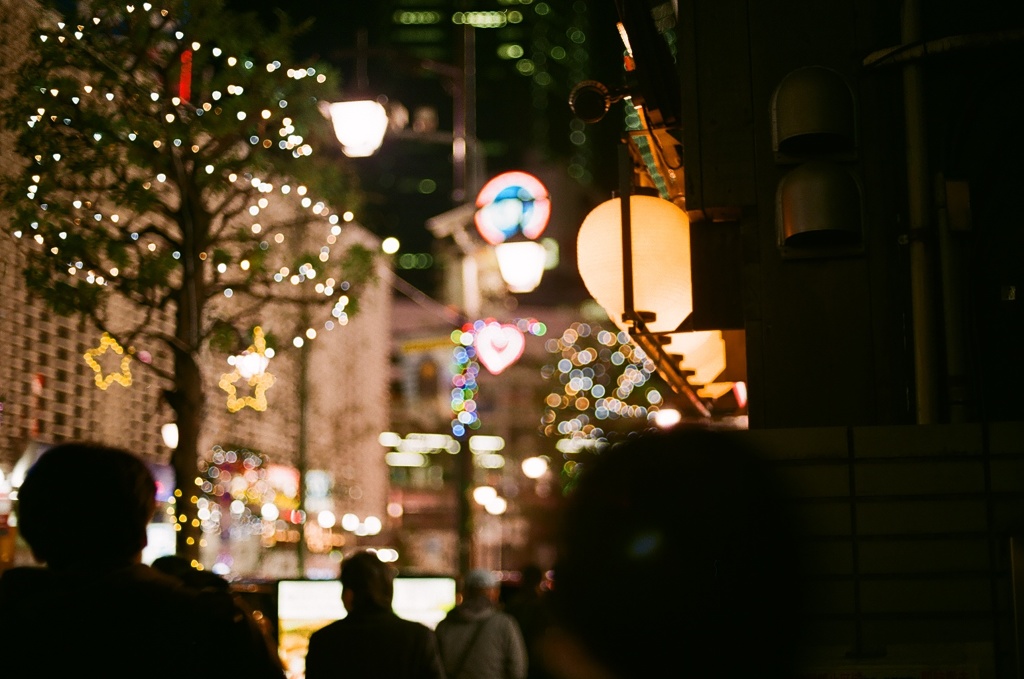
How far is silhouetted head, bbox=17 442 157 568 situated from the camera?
126 inches

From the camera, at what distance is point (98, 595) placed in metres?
3.14

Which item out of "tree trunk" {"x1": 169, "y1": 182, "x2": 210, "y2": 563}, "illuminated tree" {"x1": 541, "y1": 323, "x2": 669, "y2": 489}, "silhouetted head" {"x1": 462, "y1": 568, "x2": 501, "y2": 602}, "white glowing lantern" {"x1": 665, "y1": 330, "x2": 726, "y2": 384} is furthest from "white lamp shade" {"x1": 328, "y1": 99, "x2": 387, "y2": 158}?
"illuminated tree" {"x1": 541, "y1": 323, "x2": 669, "y2": 489}

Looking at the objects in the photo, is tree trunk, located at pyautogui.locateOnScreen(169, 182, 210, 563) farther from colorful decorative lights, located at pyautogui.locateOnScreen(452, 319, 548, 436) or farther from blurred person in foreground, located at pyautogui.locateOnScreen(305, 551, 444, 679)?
blurred person in foreground, located at pyautogui.locateOnScreen(305, 551, 444, 679)

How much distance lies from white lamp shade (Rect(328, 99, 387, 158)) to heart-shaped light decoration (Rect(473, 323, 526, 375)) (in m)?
5.57

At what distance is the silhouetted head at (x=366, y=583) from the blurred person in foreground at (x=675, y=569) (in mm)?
4576

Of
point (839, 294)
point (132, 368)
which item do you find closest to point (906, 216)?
point (839, 294)

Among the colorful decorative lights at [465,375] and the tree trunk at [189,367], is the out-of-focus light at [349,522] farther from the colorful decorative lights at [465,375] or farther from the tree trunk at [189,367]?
the tree trunk at [189,367]

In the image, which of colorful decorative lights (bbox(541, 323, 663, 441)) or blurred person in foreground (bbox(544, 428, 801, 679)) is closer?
blurred person in foreground (bbox(544, 428, 801, 679))

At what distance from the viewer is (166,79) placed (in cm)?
1449

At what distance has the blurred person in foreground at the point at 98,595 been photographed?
122 inches

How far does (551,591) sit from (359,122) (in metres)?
15.2

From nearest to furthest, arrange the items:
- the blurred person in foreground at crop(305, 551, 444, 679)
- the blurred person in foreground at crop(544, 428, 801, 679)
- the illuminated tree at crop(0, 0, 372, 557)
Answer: the blurred person in foreground at crop(544, 428, 801, 679) → the blurred person in foreground at crop(305, 551, 444, 679) → the illuminated tree at crop(0, 0, 372, 557)

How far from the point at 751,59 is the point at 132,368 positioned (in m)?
20.9

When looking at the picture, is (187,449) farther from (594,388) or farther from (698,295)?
(594,388)
